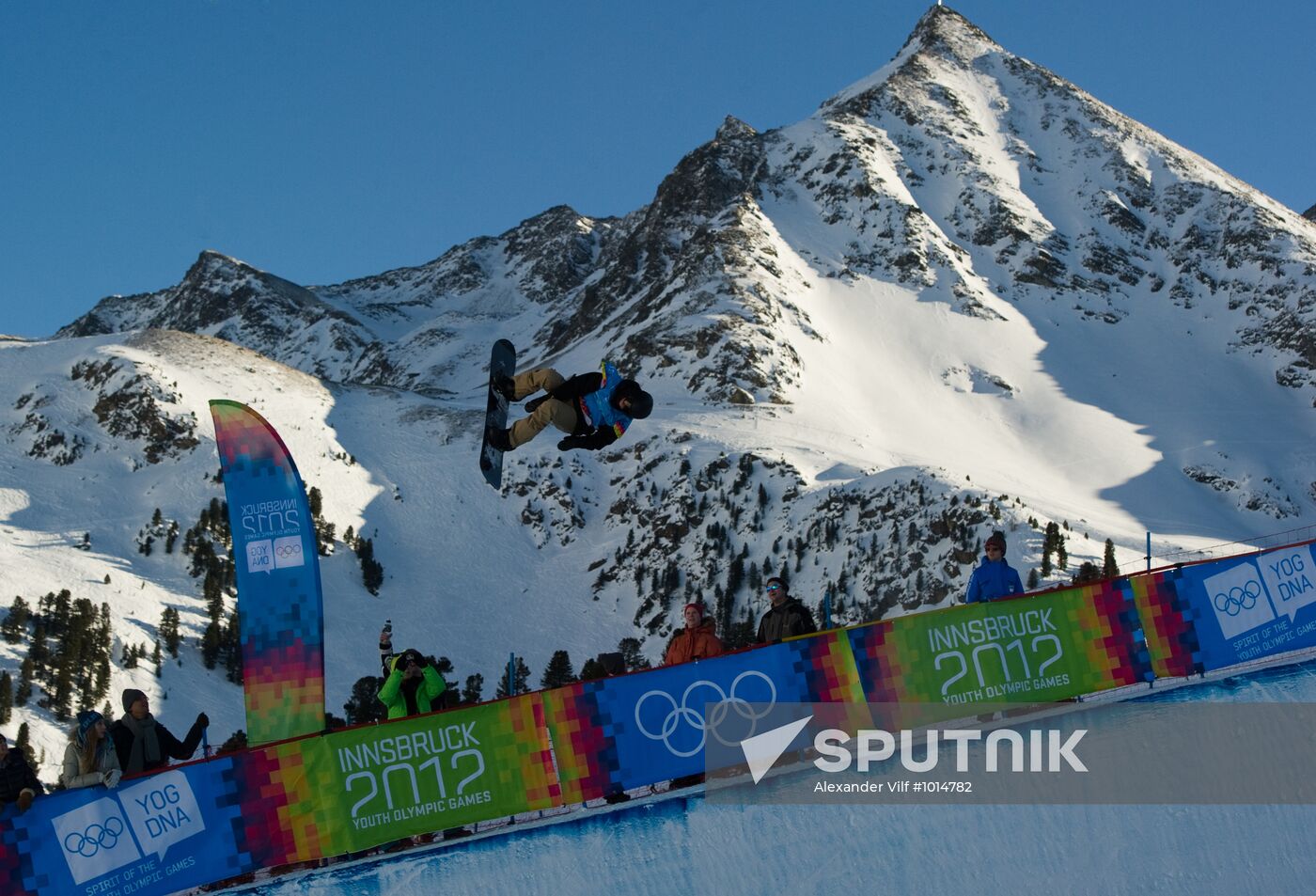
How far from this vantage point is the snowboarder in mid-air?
12.8 meters

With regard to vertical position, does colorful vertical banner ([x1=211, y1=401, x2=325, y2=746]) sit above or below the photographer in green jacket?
above

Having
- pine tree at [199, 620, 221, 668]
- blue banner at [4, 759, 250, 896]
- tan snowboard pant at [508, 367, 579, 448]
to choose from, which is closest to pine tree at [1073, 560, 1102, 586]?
tan snowboard pant at [508, 367, 579, 448]

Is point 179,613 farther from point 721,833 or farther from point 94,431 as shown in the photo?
point 721,833

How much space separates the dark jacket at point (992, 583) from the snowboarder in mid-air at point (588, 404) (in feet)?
13.9

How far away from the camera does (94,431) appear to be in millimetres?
91812

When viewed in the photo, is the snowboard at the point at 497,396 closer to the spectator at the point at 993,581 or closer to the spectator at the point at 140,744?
the spectator at the point at 140,744

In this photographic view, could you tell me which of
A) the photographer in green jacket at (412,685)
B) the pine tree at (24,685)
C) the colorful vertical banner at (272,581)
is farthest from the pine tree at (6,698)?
the photographer in green jacket at (412,685)

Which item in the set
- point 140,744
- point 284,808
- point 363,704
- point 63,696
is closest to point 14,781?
point 140,744

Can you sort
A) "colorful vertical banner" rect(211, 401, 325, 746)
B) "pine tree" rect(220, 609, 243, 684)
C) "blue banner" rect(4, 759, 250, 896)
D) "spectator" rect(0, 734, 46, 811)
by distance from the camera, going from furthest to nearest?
"pine tree" rect(220, 609, 243, 684) → "colorful vertical banner" rect(211, 401, 325, 746) → "blue banner" rect(4, 759, 250, 896) → "spectator" rect(0, 734, 46, 811)

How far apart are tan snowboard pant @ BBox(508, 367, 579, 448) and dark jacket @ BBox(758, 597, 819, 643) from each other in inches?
114

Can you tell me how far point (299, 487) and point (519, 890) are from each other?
23.0 feet

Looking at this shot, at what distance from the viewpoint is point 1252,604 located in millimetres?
13625

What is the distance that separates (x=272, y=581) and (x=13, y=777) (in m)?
4.66

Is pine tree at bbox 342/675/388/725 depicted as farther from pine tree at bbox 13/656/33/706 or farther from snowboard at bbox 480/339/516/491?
snowboard at bbox 480/339/516/491
